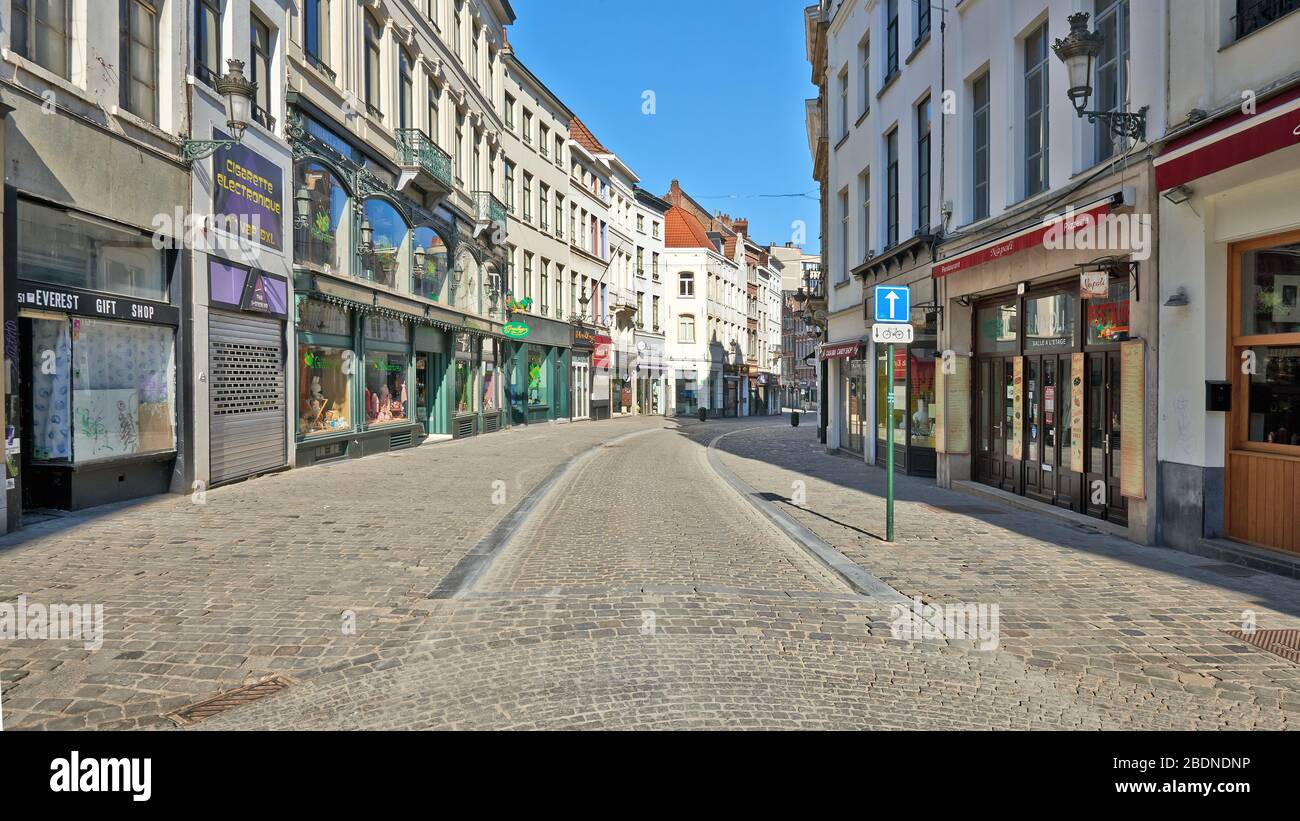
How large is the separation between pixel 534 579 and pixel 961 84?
39.1 feet

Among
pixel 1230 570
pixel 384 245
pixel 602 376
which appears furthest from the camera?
pixel 602 376

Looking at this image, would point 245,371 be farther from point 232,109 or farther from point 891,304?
point 891,304

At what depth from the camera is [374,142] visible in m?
19.4

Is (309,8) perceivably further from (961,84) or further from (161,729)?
(161,729)

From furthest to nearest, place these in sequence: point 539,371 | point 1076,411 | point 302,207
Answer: point 539,371 → point 302,207 → point 1076,411

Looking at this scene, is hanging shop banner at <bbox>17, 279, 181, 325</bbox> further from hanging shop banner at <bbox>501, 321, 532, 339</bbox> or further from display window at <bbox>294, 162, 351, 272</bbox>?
hanging shop banner at <bbox>501, 321, 532, 339</bbox>

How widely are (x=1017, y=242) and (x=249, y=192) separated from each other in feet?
40.3

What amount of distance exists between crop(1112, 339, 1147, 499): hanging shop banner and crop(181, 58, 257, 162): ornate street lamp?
12455 millimetres

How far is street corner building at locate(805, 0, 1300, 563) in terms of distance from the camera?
770cm

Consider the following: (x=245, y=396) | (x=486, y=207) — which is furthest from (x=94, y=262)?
(x=486, y=207)

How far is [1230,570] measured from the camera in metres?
7.51

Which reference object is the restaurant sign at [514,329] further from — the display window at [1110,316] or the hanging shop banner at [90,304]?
the display window at [1110,316]

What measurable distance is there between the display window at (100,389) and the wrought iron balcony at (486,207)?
1718 cm
